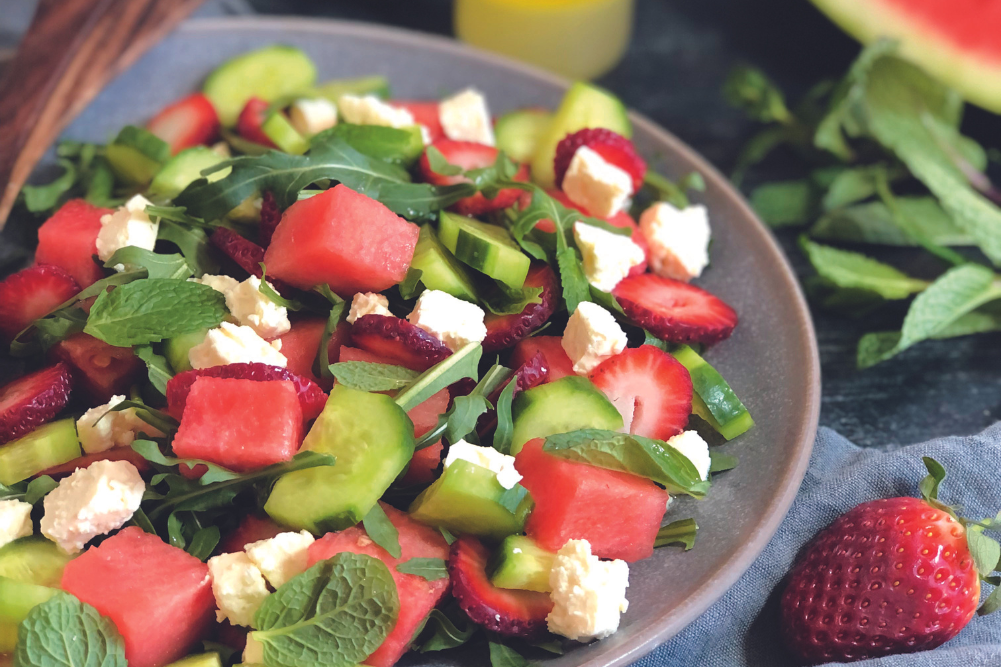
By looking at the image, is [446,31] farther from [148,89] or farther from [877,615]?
[877,615]

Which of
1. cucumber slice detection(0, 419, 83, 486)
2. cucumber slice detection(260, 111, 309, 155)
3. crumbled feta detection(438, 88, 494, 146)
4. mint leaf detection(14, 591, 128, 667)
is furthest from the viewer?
crumbled feta detection(438, 88, 494, 146)

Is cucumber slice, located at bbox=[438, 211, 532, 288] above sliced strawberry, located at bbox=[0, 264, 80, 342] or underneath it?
above

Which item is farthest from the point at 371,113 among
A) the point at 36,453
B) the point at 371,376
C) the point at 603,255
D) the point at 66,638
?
the point at 66,638

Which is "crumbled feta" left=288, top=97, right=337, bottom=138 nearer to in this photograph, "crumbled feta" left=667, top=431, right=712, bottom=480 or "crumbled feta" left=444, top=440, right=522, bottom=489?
"crumbled feta" left=444, top=440, right=522, bottom=489

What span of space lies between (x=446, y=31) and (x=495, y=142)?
106cm

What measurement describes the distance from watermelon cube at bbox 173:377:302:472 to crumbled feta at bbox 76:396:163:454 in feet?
0.48

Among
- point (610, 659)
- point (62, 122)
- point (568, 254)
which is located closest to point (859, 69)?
point (568, 254)

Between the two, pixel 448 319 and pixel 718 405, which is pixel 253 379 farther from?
pixel 718 405

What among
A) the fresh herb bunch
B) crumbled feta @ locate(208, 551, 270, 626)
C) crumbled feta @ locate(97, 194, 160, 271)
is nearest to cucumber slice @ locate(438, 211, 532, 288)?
crumbled feta @ locate(97, 194, 160, 271)

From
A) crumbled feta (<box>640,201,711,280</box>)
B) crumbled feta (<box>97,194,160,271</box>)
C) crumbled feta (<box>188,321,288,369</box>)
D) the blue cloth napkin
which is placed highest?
crumbled feta (<box>97,194,160,271</box>)

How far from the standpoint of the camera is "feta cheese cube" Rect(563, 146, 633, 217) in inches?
70.7

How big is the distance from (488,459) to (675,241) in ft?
2.37

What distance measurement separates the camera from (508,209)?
1.81 metres

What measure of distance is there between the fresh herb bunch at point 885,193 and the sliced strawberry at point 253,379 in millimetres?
1302
